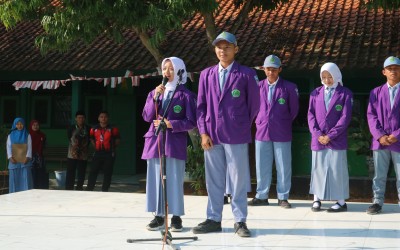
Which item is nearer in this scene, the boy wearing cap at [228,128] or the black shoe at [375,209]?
the boy wearing cap at [228,128]

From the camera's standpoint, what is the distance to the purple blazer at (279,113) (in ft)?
25.4

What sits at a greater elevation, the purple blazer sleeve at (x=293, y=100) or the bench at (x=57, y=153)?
the purple blazer sleeve at (x=293, y=100)

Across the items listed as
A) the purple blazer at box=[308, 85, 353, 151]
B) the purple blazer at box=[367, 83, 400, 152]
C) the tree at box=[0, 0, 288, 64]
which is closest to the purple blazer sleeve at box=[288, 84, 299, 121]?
the purple blazer at box=[308, 85, 353, 151]

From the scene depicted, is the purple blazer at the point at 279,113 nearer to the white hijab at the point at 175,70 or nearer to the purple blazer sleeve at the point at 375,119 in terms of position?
the purple blazer sleeve at the point at 375,119

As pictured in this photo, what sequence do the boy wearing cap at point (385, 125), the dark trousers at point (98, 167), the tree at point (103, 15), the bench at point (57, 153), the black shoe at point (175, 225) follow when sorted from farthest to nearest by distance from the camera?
the bench at point (57, 153), the dark trousers at point (98, 167), the tree at point (103, 15), the boy wearing cap at point (385, 125), the black shoe at point (175, 225)

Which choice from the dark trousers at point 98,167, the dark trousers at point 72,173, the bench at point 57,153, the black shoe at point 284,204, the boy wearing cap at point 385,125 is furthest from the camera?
the bench at point 57,153

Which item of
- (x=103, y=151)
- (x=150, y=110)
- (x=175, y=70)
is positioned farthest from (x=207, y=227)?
(x=103, y=151)

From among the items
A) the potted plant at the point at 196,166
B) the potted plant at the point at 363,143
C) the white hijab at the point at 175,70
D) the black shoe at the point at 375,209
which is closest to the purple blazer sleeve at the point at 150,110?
the white hijab at the point at 175,70

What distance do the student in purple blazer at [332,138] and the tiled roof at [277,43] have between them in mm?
4464

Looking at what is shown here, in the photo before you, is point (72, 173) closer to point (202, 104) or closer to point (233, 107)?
point (202, 104)

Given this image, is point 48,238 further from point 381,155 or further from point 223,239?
point 381,155

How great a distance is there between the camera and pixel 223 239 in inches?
224

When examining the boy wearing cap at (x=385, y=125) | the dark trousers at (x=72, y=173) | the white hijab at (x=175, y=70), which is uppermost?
the white hijab at (x=175, y=70)

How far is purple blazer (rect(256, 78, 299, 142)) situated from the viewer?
25.4 feet
